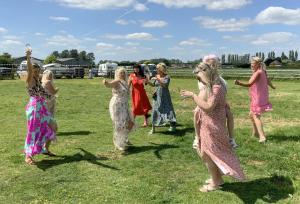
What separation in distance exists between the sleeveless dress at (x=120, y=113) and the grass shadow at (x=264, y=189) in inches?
119

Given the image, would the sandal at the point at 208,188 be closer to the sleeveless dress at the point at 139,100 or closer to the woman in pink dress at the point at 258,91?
the woman in pink dress at the point at 258,91

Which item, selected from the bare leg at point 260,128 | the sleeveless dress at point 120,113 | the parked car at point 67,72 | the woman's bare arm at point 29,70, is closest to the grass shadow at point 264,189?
the bare leg at point 260,128

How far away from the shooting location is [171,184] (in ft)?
21.4

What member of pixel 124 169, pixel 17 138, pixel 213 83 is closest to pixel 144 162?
pixel 124 169

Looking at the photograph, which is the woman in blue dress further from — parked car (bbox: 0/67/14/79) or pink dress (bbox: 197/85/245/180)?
parked car (bbox: 0/67/14/79)

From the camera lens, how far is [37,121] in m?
7.74

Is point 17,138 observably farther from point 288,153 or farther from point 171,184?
point 288,153

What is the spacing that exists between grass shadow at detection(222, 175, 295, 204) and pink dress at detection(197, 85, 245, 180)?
1.07 ft

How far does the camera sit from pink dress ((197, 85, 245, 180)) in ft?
19.0

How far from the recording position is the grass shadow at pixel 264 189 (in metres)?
5.86

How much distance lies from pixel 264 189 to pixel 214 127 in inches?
48.9

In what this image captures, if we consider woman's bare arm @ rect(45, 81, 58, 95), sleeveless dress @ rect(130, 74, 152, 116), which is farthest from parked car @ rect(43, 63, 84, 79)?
woman's bare arm @ rect(45, 81, 58, 95)

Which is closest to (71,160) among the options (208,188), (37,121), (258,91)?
(37,121)

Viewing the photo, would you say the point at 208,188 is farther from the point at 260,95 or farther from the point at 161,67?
the point at 161,67
